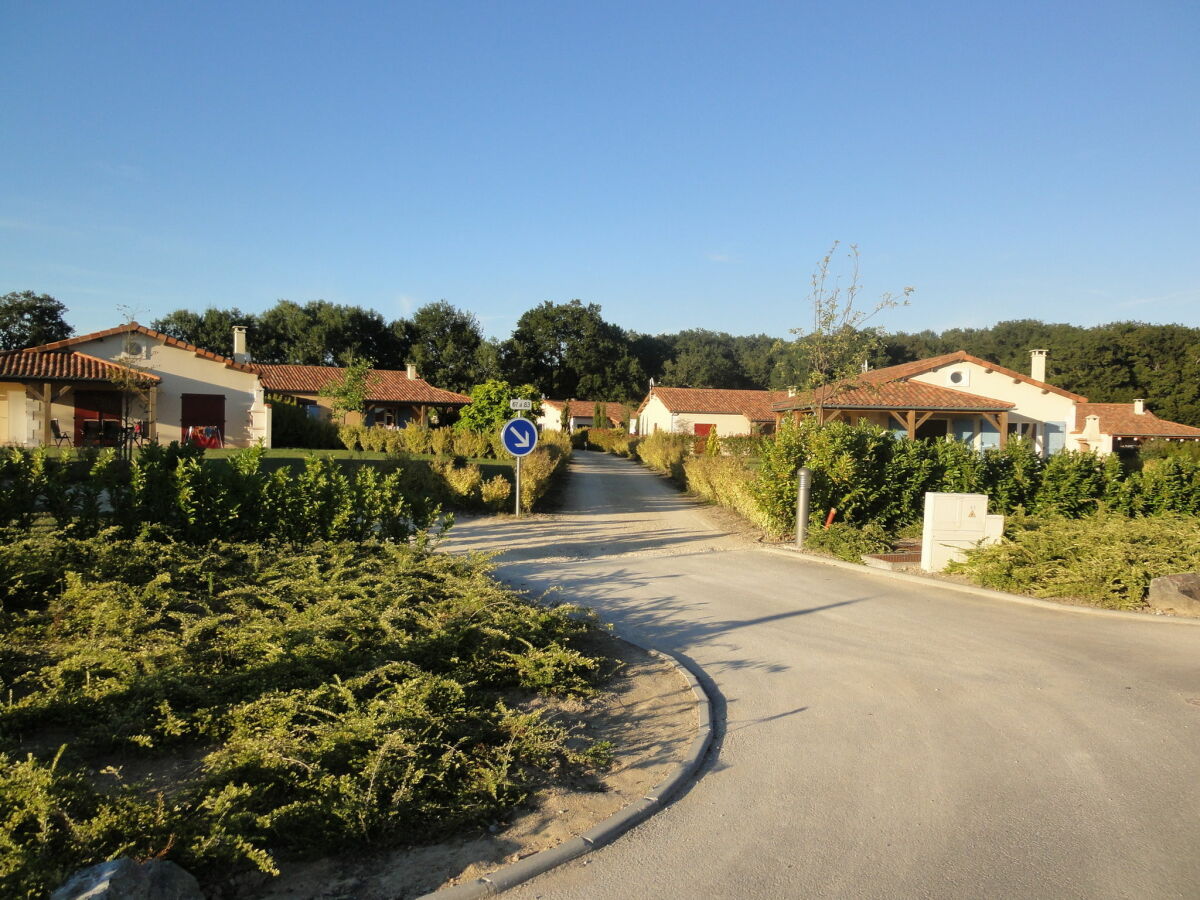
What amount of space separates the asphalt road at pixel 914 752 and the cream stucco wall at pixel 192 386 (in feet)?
86.3

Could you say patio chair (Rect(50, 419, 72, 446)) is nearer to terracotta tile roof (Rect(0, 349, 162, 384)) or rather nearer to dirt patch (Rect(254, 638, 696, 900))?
terracotta tile roof (Rect(0, 349, 162, 384))

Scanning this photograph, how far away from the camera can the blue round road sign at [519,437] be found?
13750mm

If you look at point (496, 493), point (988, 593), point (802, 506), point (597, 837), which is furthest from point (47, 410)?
point (597, 837)

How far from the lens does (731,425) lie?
5297 centimetres

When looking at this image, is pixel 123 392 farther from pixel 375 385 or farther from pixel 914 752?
pixel 914 752

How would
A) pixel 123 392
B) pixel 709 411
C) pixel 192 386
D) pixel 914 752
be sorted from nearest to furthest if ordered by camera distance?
1. pixel 914 752
2. pixel 123 392
3. pixel 192 386
4. pixel 709 411

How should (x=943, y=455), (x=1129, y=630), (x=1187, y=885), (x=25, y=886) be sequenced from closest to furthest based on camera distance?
(x=25, y=886) → (x=1187, y=885) → (x=1129, y=630) → (x=943, y=455)

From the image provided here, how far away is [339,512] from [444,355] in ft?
197

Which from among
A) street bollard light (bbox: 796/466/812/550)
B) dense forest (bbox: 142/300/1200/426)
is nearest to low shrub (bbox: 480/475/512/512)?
street bollard light (bbox: 796/466/812/550)

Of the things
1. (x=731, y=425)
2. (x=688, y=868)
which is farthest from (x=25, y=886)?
(x=731, y=425)

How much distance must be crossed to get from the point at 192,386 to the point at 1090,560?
31477 mm

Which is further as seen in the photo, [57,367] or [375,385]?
[375,385]

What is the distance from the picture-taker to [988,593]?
8.62 meters

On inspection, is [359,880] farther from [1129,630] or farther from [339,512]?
[1129,630]
